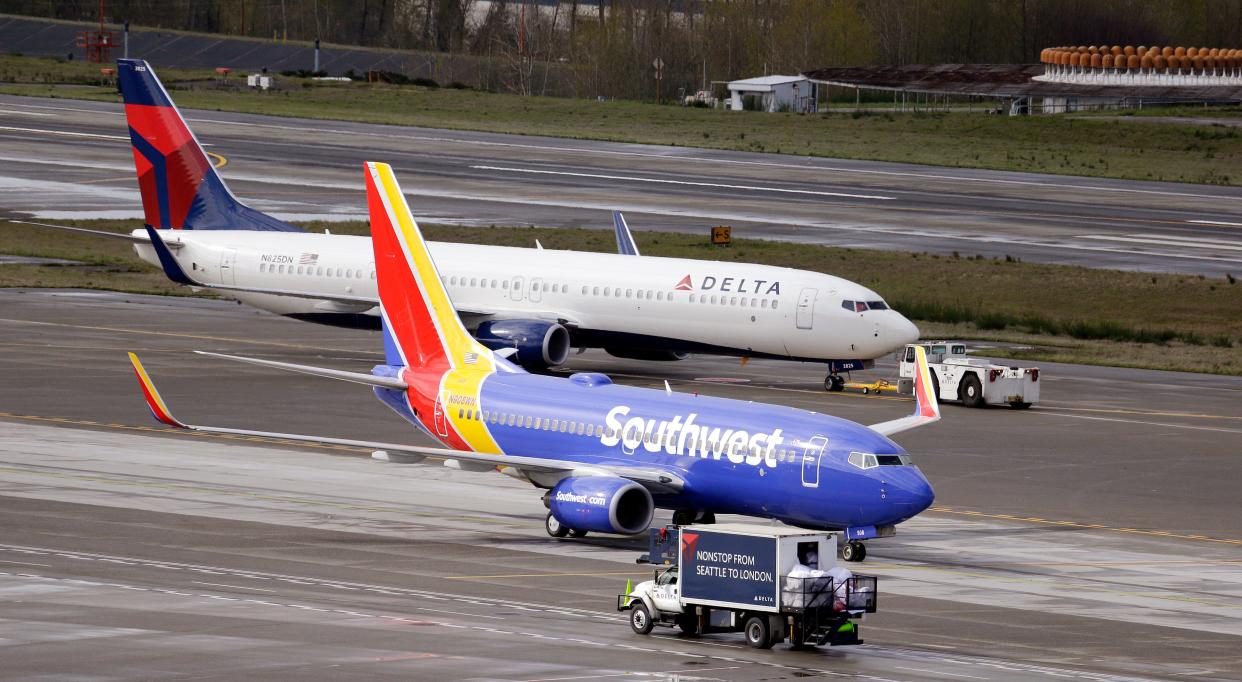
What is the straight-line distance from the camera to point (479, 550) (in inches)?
1513

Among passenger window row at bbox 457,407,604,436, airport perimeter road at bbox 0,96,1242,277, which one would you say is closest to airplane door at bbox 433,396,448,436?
passenger window row at bbox 457,407,604,436

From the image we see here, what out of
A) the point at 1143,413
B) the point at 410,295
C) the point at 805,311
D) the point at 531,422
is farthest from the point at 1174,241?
the point at 531,422

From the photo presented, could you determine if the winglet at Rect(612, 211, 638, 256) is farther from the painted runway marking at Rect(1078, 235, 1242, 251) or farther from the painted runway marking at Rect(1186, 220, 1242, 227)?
the painted runway marking at Rect(1186, 220, 1242, 227)

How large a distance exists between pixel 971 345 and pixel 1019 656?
47798 mm

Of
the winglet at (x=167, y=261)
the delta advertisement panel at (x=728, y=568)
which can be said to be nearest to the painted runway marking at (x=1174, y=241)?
the winglet at (x=167, y=261)

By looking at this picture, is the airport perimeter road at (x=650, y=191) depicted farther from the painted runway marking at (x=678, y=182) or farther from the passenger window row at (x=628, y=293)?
the passenger window row at (x=628, y=293)

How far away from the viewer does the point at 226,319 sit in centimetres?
7994

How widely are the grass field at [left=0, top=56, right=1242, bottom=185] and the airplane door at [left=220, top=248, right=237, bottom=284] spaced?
76.6 m

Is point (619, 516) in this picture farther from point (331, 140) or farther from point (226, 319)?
point (331, 140)

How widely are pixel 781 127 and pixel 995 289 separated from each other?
6857 centimetres

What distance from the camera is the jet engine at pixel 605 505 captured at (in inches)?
1454

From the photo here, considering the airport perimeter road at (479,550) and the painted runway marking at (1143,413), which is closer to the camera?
the airport perimeter road at (479,550)

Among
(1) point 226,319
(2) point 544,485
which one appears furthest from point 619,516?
(1) point 226,319

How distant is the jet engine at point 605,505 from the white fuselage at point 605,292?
80.2ft
